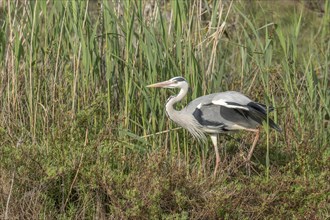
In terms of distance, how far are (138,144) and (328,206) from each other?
4.24 feet

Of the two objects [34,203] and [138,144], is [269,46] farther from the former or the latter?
[34,203]

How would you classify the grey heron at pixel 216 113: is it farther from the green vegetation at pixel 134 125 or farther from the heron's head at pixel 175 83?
the green vegetation at pixel 134 125

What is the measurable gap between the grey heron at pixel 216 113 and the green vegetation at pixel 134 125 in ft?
0.36

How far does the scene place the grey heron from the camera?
491cm

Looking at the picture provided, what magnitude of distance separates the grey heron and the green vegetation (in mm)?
110

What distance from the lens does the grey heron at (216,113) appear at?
16.1ft

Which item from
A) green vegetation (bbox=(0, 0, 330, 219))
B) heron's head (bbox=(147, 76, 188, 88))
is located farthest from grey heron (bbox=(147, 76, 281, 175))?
green vegetation (bbox=(0, 0, 330, 219))

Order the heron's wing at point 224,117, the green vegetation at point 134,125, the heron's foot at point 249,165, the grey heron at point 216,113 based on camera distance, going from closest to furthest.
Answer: the green vegetation at point 134,125 → the grey heron at point 216,113 → the heron's foot at point 249,165 → the heron's wing at point 224,117

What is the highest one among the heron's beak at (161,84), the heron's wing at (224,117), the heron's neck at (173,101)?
the heron's beak at (161,84)

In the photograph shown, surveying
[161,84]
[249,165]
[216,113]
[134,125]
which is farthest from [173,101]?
[249,165]

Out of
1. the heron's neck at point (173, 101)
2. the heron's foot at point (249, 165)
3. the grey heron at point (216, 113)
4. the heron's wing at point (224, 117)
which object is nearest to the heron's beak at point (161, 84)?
the grey heron at point (216, 113)

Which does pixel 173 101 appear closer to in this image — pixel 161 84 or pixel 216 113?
pixel 161 84

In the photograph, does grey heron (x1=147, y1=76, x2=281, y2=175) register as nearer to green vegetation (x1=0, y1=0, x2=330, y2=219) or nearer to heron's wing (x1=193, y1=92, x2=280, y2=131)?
heron's wing (x1=193, y1=92, x2=280, y2=131)

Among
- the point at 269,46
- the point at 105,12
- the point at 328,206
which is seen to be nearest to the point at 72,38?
the point at 105,12
